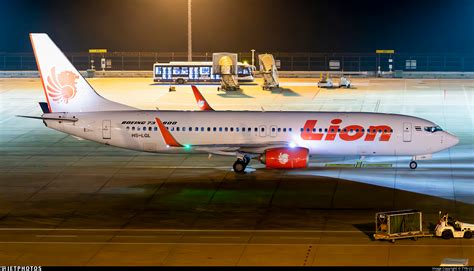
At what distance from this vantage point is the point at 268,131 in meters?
61.7

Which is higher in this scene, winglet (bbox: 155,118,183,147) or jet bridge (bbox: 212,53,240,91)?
jet bridge (bbox: 212,53,240,91)

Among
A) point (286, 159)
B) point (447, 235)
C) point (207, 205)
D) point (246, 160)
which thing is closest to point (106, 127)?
point (246, 160)

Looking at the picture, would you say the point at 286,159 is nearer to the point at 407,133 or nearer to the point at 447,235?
the point at 407,133

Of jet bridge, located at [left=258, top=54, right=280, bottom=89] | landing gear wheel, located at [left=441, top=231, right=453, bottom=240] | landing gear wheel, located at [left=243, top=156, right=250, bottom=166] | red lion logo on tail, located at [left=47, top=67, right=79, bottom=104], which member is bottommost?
landing gear wheel, located at [left=441, top=231, right=453, bottom=240]

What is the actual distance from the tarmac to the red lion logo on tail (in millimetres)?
4462

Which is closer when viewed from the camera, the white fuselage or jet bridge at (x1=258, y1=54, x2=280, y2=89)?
the white fuselage

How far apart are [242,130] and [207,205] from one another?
412 inches

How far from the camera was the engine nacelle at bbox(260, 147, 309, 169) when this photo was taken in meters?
58.6

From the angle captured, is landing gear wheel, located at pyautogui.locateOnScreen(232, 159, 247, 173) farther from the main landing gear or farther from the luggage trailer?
the luggage trailer

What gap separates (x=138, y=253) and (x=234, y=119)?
21.0 metres

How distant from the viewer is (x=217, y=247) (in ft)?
143

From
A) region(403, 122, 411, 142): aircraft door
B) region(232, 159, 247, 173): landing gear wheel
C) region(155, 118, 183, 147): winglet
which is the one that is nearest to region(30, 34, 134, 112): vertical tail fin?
region(155, 118, 183, 147): winglet

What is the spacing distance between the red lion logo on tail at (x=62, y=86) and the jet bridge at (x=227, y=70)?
4271 centimetres

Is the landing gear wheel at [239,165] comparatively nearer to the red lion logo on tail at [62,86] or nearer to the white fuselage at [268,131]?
the white fuselage at [268,131]
